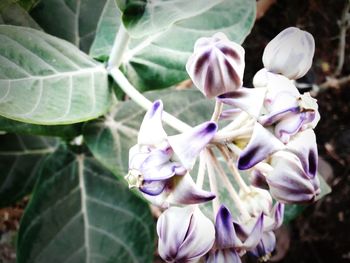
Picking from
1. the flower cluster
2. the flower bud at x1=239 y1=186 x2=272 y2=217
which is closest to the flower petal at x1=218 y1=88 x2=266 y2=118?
the flower cluster

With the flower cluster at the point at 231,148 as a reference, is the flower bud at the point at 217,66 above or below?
above

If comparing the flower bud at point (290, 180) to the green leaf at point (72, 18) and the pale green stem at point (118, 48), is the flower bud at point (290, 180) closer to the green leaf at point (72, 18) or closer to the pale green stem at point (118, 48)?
the pale green stem at point (118, 48)

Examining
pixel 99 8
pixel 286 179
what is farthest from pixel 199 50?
pixel 99 8

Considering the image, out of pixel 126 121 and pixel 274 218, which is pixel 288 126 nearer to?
pixel 274 218

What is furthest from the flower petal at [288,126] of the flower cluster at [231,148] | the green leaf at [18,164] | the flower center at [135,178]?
the green leaf at [18,164]

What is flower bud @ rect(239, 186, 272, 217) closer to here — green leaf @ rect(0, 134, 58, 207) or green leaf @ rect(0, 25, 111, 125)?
green leaf @ rect(0, 25, 111, 125)

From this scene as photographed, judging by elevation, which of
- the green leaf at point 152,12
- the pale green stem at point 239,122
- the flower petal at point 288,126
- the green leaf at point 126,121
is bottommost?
the green leaf at point 126,121

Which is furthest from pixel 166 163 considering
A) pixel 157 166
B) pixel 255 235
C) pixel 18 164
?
pixel 18 164
